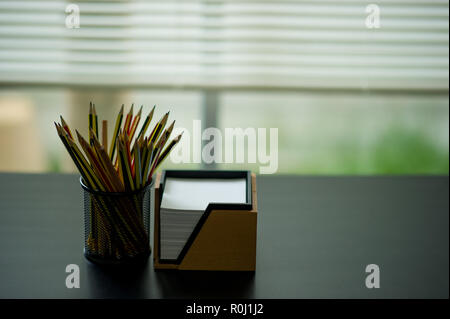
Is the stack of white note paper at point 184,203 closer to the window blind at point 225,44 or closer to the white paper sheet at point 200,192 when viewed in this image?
the white paper sheet at point 200,192

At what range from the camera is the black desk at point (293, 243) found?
39.1 inches

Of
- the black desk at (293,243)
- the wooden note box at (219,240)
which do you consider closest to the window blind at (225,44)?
the black desk at (293,243)

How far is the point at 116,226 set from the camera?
1015mm

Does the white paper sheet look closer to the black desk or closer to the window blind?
the black desk

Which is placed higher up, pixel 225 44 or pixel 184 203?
pixel 225 44

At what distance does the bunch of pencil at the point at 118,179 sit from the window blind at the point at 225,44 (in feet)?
4.09

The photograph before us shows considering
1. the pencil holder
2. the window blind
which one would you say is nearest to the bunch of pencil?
the pencil holder

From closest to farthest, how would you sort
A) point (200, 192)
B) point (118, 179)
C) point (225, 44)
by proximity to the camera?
point (118, 179)
point (200, 192)
point (225, 44)

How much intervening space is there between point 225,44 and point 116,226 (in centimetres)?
136

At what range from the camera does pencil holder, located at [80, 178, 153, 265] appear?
3.29 feet

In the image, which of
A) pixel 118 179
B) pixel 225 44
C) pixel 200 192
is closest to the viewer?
pixel 118 179

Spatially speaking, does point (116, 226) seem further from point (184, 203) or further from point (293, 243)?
point (293, 243)

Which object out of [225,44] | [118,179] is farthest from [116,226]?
[225,44]
